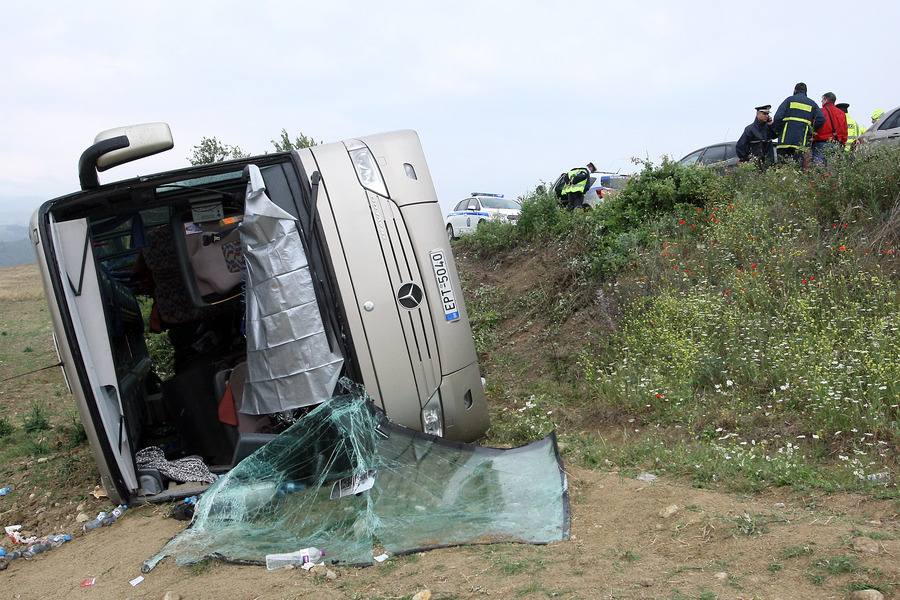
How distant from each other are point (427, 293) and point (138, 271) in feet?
10.1

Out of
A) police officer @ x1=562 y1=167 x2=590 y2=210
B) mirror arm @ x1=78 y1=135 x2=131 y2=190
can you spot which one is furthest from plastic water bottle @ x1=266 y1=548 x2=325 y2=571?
police officer @ x1=562 y1=167 x2=590 y2=210

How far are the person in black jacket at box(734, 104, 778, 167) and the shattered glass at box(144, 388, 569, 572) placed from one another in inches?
309

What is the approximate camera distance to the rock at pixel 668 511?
3623 mm

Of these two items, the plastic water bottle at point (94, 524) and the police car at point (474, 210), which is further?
the police car at point (474, 210)

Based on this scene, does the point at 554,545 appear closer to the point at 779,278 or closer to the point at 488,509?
the point at 488,509

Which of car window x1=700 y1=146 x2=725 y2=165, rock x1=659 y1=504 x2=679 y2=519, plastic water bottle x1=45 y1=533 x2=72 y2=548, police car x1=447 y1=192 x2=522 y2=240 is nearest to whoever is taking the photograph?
rock x1=659 y1=504 x2=679 y2=519

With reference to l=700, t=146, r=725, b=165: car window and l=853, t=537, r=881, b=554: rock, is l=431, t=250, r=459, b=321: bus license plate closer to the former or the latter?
l=853, t=537, r=881, b=554: rock

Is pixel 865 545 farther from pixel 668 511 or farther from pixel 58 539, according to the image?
pixel 58 539

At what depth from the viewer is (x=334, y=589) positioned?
10.4ft

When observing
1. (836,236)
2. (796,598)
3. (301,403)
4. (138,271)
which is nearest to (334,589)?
(301,403)

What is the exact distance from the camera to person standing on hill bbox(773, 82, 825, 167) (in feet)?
30.9

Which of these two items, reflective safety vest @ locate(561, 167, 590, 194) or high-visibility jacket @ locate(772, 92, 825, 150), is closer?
high-visibility jacket @ locate(772, 92, 825, 150)

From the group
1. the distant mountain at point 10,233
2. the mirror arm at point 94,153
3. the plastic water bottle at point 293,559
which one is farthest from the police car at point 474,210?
the distant mountain at point 10,233

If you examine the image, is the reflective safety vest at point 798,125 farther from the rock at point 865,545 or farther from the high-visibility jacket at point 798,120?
the rock at point 865,545
